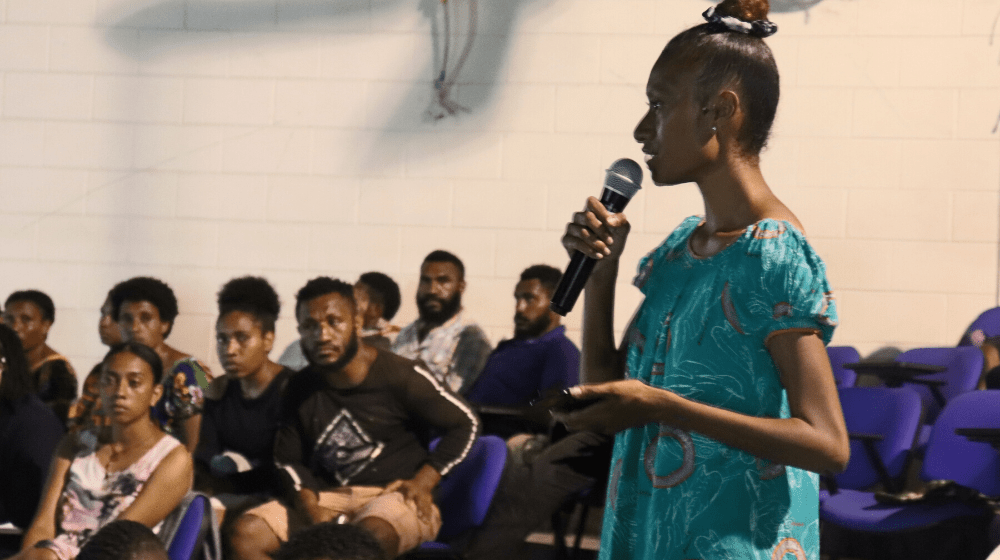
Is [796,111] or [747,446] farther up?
[796,111]

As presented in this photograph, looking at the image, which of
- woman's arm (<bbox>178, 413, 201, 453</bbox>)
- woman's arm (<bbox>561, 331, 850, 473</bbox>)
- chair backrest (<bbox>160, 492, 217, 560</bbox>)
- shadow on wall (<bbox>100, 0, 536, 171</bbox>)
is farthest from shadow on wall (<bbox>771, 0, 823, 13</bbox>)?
woman's arm (<bbox>561, 331, 850, 473</bbox>)

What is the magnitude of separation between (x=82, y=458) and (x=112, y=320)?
2.09m

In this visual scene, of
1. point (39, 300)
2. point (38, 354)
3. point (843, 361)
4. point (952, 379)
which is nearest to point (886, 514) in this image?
point (952, 379)

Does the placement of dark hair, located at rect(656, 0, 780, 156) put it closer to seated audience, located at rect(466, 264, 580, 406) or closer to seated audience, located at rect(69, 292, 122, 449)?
seated audience, located at rect(69, 292, 122, 449)

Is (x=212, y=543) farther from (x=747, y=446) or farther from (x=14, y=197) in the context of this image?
(x=14, y=197)

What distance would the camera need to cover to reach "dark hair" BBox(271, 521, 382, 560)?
1.56 meters

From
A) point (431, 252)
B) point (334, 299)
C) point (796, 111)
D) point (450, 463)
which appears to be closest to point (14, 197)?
point (431, 252)

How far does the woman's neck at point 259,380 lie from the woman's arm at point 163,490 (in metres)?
0.67

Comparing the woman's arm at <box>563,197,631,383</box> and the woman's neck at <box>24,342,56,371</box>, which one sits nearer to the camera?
the woman's arm at <box>563,197,631,383</box>

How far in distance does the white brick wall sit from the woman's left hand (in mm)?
3934

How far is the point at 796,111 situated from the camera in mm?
4711

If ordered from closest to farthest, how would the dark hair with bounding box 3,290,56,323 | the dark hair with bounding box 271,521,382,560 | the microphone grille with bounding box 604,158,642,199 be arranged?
the microphone grille with bounding box 604,158,642,199
the dark hair with bounding box 271,521,382,560
the dark hair with bounding box 3,290,56,323

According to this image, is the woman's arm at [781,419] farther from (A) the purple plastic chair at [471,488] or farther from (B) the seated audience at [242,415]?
(B) the seated audience at [242,415]

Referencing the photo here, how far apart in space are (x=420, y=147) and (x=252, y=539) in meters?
2.59
